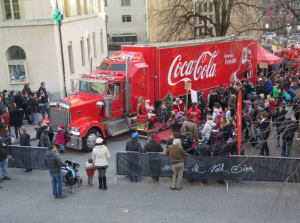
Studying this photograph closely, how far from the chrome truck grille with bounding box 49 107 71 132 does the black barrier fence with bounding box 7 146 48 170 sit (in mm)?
2123

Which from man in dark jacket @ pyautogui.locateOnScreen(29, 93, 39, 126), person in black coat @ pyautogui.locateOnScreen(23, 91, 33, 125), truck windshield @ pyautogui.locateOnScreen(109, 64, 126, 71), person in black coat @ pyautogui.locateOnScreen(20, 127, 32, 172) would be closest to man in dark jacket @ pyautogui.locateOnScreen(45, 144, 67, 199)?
person in black coat @ pyautogui.locateOnScreen(20, 127, 32, 172)

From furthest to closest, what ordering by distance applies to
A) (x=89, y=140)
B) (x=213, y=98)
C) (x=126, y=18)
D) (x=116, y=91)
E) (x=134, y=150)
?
(x=126, y=18) < (x=213, y=98) < (x=116, y=91) < (x=89, y=140) < (x=134, y=150)

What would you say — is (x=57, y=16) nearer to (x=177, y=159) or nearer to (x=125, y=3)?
(x=177, y=159)

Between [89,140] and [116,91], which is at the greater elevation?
[116,91]

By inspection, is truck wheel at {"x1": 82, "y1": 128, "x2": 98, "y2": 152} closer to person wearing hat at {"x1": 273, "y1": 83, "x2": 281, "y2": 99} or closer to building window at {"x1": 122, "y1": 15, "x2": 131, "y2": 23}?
person wearing hat at {"x1": 273, "y1": 83, "x2": 281, "y2": 99}

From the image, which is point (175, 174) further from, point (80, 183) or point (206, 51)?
point (206, 51)

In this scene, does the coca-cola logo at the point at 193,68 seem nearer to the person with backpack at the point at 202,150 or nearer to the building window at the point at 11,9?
the person with backpack at the point at 202,150

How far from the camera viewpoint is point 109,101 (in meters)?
14.8

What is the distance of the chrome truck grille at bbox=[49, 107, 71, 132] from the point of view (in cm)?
1412

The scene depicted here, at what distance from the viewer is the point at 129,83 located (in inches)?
608

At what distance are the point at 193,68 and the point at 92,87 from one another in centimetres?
549

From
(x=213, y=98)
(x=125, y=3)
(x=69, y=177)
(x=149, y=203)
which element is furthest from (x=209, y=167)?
(x=125, y=3)

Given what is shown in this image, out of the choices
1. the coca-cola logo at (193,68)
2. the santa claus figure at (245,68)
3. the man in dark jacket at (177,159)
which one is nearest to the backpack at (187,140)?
the man in dark jacket at (177,159)

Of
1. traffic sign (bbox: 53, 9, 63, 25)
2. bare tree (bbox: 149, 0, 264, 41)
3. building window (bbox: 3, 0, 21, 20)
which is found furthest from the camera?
bare tree (bbox: 149, 0, 264, 41)
